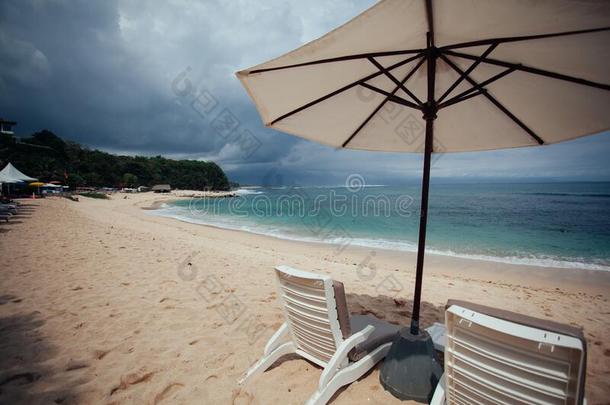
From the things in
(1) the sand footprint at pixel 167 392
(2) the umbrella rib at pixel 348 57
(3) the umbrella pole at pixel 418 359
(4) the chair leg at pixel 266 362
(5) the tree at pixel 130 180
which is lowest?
(1) the sand footprint at pixel 167 392

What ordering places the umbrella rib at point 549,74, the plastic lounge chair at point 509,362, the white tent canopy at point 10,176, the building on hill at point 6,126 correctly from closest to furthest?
1. the plastic lounge chair at point 509,362
2. the umbrella rib at point 549,74
3. the white tent canopy at point 10,176
4. the building on hill at point 6,126

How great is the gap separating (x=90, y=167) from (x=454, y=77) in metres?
96.4

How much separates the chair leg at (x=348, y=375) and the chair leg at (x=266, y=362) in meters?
0.61

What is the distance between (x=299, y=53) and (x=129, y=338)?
380cm

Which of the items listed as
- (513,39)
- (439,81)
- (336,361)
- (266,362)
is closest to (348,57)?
(513,39)

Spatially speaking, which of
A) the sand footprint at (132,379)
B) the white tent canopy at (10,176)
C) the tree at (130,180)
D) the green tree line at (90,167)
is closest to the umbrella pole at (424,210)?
the sand footprint at (132,379)

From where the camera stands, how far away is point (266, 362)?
2535mm

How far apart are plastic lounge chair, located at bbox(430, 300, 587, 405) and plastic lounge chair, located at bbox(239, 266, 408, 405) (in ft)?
2.57

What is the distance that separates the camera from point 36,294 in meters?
4.28

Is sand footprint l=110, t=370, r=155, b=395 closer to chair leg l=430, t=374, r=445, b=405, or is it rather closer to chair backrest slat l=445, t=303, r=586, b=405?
chair leg l=430, t=374, r=445, b=405

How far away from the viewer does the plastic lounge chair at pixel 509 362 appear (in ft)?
3.74

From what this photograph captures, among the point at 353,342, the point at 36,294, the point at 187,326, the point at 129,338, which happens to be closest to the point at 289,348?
the point at 353,342

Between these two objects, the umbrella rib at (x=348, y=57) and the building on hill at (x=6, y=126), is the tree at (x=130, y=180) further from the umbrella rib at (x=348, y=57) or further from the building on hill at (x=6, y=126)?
the umbrella rib at (x=348, y=57)

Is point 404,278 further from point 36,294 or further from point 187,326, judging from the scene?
point 36,294
